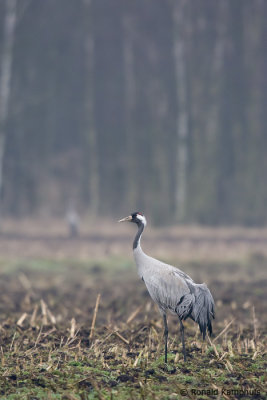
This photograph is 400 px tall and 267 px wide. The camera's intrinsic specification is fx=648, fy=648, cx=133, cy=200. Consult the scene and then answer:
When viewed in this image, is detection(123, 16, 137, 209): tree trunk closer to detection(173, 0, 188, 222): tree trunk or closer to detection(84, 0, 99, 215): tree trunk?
detection(84, 0, 99, 215): tree trunk

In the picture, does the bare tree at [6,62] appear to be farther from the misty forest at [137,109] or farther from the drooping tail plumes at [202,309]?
the drooping tail plumes at [202,309]

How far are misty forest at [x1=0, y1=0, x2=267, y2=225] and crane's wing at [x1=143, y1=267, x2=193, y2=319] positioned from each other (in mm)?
15489

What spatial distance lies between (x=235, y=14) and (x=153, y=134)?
5.71 m

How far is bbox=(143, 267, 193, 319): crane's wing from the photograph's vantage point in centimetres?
706

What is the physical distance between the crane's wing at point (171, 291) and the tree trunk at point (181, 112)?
16.2 meters

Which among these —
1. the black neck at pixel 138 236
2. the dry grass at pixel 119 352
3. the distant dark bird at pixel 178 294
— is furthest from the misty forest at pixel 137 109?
the distant dark bird at pixel 178 294

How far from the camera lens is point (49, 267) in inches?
623

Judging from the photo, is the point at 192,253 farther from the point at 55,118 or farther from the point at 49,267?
the point at 55,118

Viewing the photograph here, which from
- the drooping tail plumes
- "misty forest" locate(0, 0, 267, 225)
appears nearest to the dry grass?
the drooping tail plumes

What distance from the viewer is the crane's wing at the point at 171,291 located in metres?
7.06

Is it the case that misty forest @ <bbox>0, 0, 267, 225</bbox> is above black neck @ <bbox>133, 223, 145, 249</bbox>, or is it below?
above

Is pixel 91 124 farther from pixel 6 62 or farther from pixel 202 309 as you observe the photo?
pixel 202 309

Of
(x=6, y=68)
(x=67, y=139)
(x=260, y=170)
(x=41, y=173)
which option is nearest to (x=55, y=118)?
(x=67, y=139)

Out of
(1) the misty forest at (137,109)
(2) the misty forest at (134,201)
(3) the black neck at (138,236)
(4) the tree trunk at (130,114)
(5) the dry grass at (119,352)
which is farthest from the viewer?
(4) the tree trunk at (130,114)
